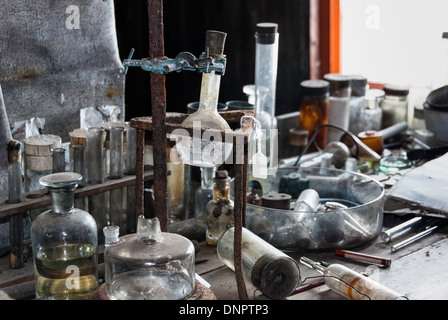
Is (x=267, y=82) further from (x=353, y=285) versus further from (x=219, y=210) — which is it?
(x=353, y=285)

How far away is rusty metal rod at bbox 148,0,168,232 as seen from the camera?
4.27 feet

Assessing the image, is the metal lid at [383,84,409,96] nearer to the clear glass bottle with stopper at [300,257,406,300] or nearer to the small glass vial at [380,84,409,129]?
the small glass vial at [380,84,409,129]

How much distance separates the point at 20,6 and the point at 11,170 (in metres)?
0.40

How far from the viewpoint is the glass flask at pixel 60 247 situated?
1365 millimetres

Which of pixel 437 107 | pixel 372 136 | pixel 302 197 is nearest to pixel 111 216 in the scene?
pixel 302 197

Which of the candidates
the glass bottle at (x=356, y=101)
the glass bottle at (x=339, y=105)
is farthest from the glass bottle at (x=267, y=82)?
the glass bottle at (x=356, y=101)

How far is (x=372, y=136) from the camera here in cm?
241

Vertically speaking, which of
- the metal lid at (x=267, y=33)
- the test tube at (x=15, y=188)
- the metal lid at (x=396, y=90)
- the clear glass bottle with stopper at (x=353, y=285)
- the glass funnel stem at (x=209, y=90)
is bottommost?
the clear glass bottle with stopper at (x=353, y=285)

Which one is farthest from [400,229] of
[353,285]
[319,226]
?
[353,285]

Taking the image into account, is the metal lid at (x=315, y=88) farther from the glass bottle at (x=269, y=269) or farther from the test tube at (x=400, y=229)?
the glass bottle at (x=269, y=269)

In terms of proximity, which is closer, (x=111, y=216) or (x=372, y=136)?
(x=111, y=216)

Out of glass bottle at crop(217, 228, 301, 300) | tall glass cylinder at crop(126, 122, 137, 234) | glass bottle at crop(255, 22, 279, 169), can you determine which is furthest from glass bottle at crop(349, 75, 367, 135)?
glass bottle at crop(217, 228, 301, 300)

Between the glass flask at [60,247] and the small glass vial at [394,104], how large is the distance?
5.16 feet
